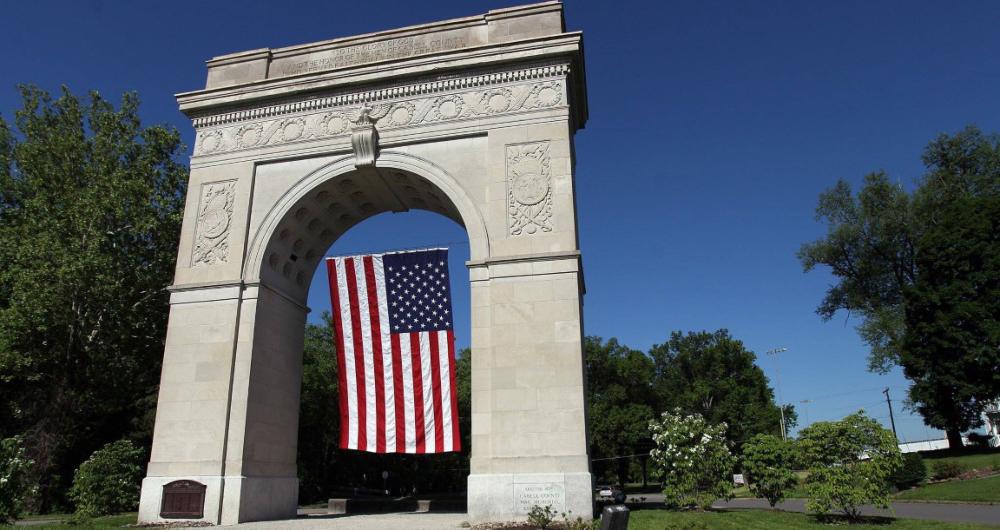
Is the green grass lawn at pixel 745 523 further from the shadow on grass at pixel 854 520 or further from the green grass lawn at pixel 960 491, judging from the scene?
the green grass lawn at pixel 960 491

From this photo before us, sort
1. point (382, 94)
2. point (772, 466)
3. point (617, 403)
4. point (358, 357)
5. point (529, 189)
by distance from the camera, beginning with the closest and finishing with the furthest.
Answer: point (529, 189), point (358, 357), point (382, 94), point (772, 466), point (617, 403)

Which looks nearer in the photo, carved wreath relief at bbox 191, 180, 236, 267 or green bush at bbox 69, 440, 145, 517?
green bush at bbox 69, 440, 145, 517

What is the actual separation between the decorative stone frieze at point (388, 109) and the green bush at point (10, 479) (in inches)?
373

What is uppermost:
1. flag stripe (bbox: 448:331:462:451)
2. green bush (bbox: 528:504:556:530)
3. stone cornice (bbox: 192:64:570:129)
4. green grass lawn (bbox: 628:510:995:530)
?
stone cornice (bbox: 192:64:570:129)

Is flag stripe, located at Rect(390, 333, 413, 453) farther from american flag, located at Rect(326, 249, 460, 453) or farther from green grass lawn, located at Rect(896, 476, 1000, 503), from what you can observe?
green grass lawn, located at Rect(896, 476, 1000, 503)

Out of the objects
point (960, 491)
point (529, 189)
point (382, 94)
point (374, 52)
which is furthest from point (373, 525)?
point (960, 491)

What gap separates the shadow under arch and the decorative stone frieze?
48.2 inches

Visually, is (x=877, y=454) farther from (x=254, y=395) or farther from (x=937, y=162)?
(x=937, y=162)

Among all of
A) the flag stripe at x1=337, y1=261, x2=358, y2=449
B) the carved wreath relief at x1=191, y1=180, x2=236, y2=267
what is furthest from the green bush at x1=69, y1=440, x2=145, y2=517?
the flag stripe at x1=337, y1=261, x2=358, y2=449

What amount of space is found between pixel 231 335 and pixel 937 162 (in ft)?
128

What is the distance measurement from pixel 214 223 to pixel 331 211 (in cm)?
347

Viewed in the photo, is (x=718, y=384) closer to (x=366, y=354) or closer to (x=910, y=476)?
(x=910, y=476)

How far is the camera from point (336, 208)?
20391mm

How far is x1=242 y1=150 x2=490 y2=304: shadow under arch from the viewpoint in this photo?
699 inches
